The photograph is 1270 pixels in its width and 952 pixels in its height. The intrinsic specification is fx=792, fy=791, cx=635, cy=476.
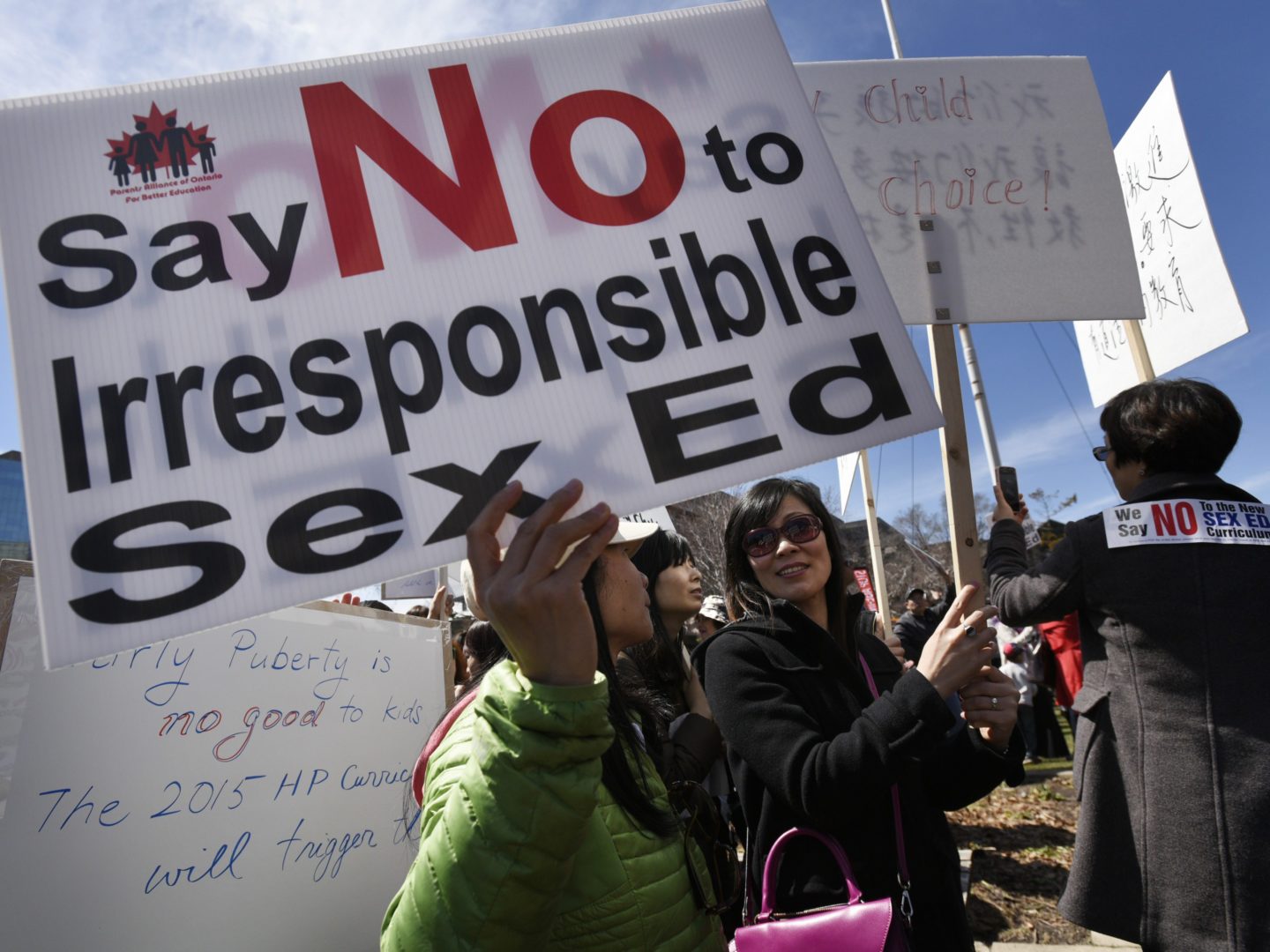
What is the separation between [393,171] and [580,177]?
1.02ft

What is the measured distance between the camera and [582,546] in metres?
1.03

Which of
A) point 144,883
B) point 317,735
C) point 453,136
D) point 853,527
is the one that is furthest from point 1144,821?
point 853,527

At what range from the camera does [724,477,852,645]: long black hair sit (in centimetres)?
211

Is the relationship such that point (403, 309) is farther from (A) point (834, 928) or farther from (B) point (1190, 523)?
(B) point (1190, 523)

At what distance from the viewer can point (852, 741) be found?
159 centimetres

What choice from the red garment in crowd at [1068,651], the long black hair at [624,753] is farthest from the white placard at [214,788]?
the red garment in crowd at [1068,651]

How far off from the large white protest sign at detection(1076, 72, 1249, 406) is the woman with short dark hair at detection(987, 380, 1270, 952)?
1.09 meters

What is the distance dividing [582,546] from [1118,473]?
188 cm

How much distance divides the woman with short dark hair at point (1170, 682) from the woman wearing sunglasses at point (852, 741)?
0.33 metres

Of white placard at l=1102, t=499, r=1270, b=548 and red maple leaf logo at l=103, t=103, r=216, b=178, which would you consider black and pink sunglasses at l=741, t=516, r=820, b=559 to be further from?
red maple leaf logo at l=103, t=103, r=216, b=178

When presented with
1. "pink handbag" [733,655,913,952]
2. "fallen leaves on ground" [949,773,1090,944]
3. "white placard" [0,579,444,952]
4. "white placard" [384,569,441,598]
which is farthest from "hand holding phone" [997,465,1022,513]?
"white placard" [384,569,441,598]

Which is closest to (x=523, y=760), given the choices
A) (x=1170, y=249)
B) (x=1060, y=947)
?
(x=1170, y=249)

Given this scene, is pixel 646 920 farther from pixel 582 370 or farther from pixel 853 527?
pixel 853 527

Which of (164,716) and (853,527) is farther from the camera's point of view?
(853,527)
